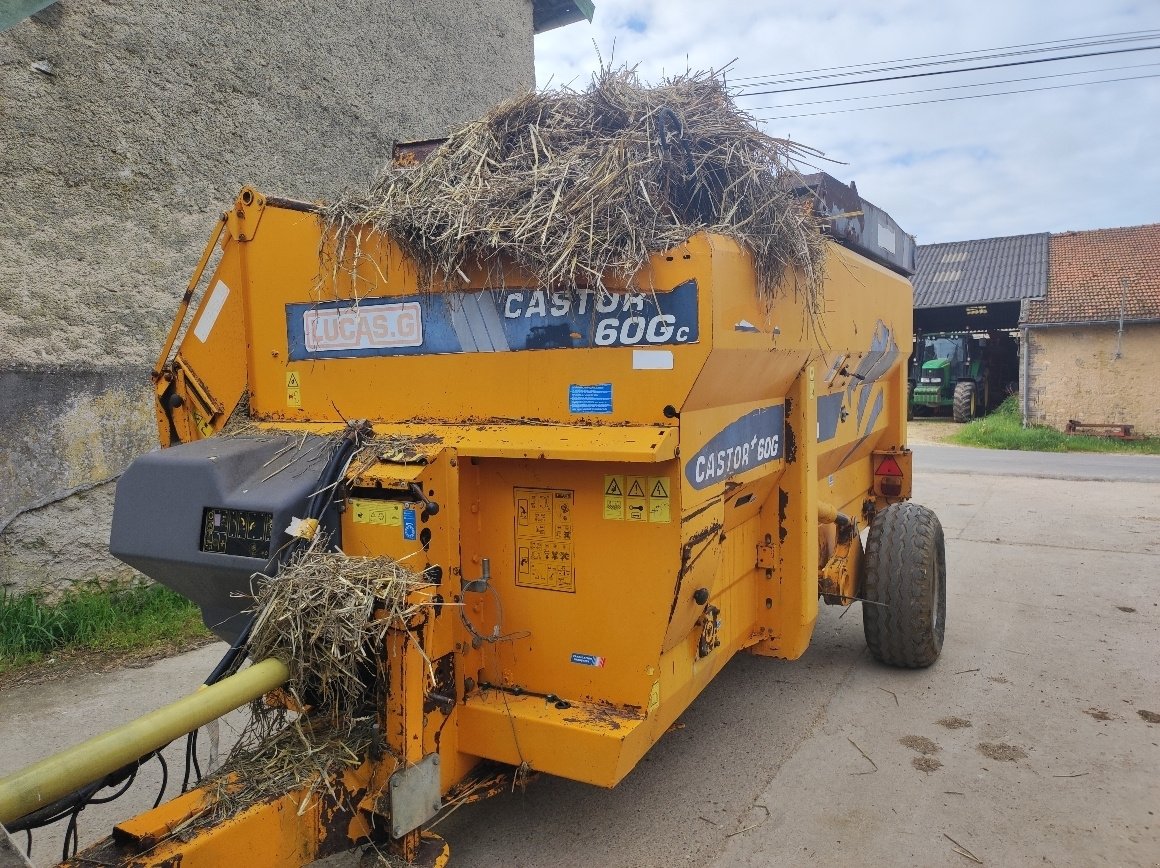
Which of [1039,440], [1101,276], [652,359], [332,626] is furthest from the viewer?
[1101,276]

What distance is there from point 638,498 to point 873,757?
203 cm

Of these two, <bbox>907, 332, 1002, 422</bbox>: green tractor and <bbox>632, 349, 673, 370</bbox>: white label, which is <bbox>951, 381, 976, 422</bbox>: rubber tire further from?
<bbox>632, 349, 673, 370</bbox>: white label

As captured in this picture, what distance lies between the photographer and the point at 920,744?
3.90 meters

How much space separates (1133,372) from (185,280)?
2091cm

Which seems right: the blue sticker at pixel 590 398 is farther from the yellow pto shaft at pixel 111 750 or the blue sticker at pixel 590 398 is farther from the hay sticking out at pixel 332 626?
the yellow pto shaft at pixel 111 750

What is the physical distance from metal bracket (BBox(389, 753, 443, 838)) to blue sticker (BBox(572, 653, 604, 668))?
582 millimetres

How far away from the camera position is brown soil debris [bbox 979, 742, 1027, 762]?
3.74 metres

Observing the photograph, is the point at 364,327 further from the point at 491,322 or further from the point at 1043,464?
the point at 1043,464

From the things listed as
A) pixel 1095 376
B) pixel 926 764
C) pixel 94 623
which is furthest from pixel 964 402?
pixel 94 623

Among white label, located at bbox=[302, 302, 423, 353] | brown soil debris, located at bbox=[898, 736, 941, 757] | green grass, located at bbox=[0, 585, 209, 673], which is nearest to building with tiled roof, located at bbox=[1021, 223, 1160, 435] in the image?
brown soil debris, located at bbox=[898, 736, 941, 757]

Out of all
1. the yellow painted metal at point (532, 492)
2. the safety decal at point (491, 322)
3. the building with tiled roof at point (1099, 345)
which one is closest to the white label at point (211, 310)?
the yellow painted metal at point (532, 492)

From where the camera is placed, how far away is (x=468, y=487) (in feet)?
9.45

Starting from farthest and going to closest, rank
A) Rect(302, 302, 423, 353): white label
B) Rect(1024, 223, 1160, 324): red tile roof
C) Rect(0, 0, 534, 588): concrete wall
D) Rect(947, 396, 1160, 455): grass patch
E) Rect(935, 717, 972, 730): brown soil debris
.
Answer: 1. Rect(1024, 223, 1160, 324): red tile roof
2. Rect(947, 396, 1160, 455): grass patch
3. Rect(0, 0, 534, 588): concrete wall
4. Rect(935, 717, 972, 730): brown soil debris
5. Rect(302, 302, 423, 353): white label

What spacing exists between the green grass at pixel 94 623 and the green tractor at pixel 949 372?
2293cm
